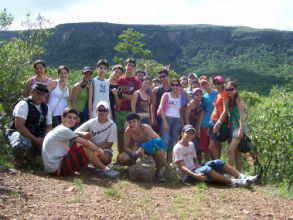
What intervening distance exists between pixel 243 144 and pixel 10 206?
13.1 ft

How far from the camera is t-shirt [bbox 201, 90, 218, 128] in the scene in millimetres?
7590

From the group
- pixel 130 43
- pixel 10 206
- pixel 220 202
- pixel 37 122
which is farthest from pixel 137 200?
pixel 130 43

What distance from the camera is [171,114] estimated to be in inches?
294

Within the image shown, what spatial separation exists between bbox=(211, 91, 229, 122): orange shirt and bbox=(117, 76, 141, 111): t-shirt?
144cm

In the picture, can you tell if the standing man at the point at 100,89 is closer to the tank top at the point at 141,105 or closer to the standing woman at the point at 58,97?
the standing woman at the point at 58,97

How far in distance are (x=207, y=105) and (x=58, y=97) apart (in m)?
2.66

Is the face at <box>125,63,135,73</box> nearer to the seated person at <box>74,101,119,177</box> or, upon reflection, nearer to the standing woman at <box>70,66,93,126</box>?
the standing woman at <box>70,66,93,126</box>

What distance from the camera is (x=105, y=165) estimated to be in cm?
673

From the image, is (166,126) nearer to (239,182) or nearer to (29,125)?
(239,182)

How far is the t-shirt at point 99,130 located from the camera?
21.7ft

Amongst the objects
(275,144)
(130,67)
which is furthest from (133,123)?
(275,144)

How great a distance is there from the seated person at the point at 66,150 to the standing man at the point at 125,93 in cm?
128

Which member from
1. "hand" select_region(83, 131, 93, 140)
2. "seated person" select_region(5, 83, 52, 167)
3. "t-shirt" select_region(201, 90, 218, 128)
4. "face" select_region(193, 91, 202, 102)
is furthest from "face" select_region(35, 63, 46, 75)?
"t-shirt" select_region(201, 90, 218, 128)

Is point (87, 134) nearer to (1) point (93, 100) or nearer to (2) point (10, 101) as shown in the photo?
(1) point (93, 100)
